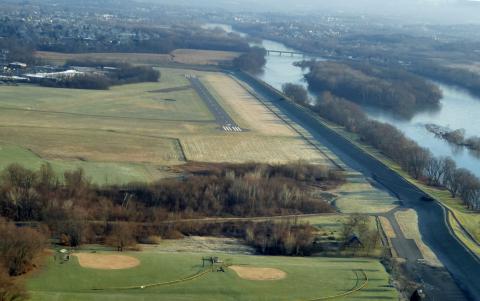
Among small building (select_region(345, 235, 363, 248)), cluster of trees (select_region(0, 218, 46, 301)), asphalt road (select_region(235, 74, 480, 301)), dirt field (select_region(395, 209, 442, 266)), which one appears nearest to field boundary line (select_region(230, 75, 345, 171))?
asphalt road (select_region(235, 74, 480, 301))

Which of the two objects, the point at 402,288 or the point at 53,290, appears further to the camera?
the point at 402,288

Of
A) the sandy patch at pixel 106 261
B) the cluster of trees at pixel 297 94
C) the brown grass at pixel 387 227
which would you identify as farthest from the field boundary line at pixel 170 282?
the cluster of trees at pixel 297 94

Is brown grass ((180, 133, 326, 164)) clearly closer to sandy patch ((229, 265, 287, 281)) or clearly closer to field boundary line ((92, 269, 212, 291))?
sandy patch ((229, 265, 287, 281))

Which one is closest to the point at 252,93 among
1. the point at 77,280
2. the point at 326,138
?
the point at 326,138

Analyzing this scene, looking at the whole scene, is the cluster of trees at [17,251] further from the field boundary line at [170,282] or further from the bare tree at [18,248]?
the field boundary line at [170,282]

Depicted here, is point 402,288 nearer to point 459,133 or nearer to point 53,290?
point 53,290

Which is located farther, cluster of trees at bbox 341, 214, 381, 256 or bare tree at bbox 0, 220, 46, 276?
cluster of trees at bbox 341, 214, 381, 256
